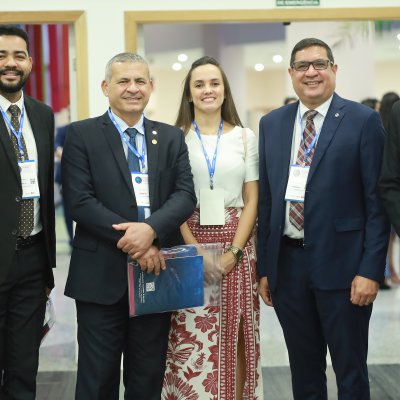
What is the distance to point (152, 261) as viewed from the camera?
8.69 feet

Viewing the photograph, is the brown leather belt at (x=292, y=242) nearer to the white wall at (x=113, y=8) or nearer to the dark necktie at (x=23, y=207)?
the dark necktie at (x=23, y=207)

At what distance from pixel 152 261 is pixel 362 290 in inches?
34.9

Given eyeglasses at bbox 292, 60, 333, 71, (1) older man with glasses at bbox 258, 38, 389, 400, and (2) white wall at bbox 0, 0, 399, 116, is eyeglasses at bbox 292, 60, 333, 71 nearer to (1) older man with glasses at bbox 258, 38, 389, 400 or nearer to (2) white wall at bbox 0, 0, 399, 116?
(1) older man with glasses at bbox 258, 38, 389, 400

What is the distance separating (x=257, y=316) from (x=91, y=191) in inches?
41.5

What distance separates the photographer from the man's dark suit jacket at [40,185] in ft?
8.62

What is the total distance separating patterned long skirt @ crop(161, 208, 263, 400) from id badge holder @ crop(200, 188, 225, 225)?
0.14ft

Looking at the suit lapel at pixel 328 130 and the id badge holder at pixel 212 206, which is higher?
the suit lapel at pixel 328 130

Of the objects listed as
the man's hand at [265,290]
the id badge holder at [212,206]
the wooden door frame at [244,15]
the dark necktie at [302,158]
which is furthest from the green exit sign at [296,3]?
the man's hand at [265,290]

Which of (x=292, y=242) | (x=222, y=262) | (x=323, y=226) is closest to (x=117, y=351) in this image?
(x=222, y=262)

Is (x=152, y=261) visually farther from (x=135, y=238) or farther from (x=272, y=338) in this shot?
(x=272, y=338)

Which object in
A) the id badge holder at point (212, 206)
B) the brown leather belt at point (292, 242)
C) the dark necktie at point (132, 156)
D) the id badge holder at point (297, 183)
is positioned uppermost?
the dark necktie at point (132, 156)

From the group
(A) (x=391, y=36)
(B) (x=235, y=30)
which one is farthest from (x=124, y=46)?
(A) (x=391, y=36)

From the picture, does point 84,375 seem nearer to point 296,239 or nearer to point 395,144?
point 296,239

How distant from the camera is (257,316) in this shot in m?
3.18
